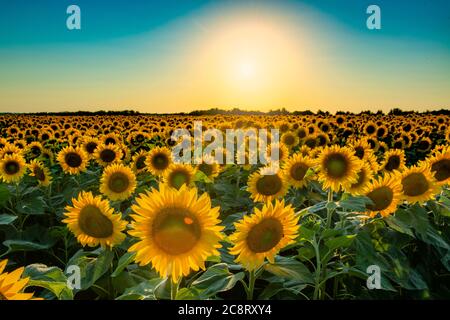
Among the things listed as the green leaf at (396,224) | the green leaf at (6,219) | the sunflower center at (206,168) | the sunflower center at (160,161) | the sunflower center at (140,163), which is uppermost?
the sunflower center at (140,163)

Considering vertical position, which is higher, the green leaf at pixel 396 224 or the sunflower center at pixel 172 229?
the green leaf at pixel 396 224

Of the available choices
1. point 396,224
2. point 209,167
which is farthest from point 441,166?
point 209,167

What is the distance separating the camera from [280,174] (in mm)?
4312

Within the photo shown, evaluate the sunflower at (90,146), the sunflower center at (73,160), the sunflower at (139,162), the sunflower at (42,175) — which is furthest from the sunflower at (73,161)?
the sunflower at (139,162)

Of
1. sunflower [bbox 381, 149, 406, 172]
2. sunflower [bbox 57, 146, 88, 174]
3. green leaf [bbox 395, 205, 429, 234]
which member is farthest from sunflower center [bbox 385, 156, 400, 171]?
sunflower [bbox 57, 146, 88, 174]

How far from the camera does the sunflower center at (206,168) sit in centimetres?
547

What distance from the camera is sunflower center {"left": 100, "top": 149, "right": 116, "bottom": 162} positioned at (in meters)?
6.84

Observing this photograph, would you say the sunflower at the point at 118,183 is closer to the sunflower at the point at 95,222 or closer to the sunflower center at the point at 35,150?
the sunflower at the point at 95,222

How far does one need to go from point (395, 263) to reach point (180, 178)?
2481mm

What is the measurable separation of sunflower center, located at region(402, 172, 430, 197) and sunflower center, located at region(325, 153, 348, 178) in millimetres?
594

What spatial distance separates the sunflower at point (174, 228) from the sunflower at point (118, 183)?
2664 millimetres

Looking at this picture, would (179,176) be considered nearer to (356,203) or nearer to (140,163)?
(140,163)

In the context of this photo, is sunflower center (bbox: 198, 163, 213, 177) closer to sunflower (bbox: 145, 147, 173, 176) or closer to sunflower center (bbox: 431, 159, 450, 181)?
sunflower (bbox: 145, 147, 173, 176)
